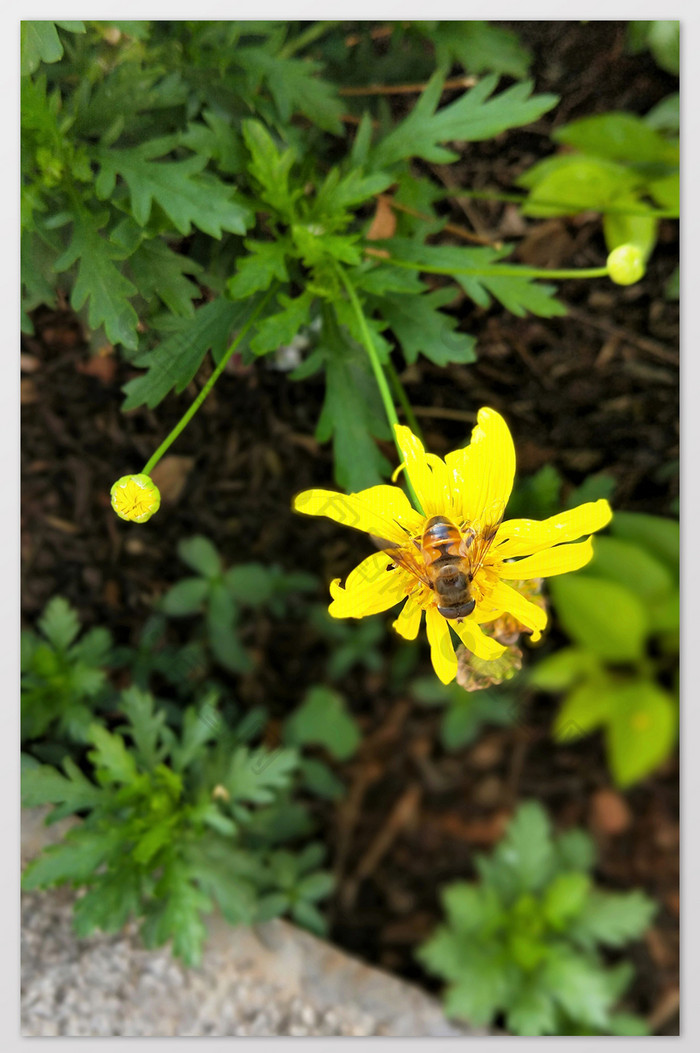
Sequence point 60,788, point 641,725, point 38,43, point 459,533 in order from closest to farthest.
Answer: point 459,533 < point 38,43 < point 60,788 < point 641,725

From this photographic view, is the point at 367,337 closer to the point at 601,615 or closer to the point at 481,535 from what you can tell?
the point at 481,535

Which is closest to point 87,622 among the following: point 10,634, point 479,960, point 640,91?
point 10,634

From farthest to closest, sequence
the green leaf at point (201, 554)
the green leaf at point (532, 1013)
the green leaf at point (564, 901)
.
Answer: the green leaf at point (564, 901)
the green leaf at point (201, 554)
the green leaf at point (532, 1013)

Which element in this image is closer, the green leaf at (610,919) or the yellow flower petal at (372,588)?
the yellow flower petal at (372,588)

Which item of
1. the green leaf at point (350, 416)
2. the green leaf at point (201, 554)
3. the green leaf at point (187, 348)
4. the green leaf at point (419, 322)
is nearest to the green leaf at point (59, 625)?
the green leaf at point (201, 554)

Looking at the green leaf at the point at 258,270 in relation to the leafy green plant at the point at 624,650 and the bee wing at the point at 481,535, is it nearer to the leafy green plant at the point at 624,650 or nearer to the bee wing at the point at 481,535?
the bee wing at the point at 481,535

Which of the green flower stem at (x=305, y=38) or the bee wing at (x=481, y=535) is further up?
the green flower stem at (x=305, y=38)

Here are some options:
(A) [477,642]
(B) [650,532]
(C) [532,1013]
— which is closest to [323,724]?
(C) [532,1013]
